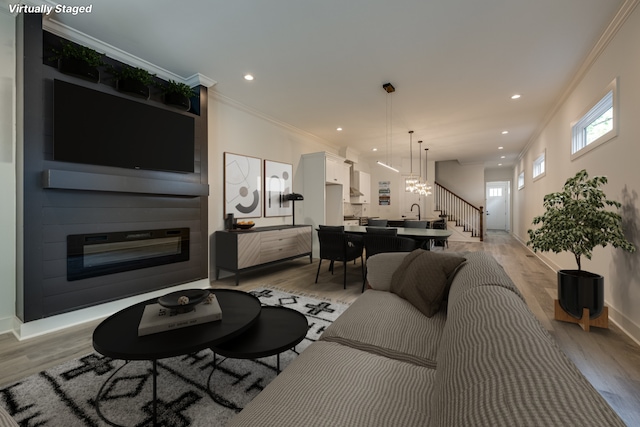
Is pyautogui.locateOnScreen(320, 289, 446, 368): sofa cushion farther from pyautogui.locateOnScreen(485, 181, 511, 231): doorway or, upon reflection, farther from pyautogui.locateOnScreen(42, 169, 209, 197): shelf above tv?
Result: pyautogui.locateOnScreen(485, 181, 511, 231): doorway

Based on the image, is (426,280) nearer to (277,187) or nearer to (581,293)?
(581,293)

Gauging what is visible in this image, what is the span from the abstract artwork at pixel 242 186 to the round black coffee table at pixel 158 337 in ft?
8.89

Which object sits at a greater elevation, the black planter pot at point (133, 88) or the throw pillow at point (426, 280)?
the black planter pot at point (133, 88)

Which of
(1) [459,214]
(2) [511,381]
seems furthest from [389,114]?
(1) [459,214]

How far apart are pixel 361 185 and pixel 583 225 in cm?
569

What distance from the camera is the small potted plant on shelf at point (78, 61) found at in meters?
2.46

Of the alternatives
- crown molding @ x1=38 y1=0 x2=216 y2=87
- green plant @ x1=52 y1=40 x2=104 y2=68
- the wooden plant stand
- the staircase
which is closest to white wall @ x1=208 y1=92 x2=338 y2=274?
crown molding @ x1=38 y1=0 x2=216 y2=87

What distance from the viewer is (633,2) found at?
219 cm

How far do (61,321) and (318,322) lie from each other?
244cm

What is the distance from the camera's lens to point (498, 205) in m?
11.5

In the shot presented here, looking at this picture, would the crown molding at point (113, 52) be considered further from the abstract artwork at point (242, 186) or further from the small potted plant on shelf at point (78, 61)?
the abstract artwork at point (242, 186)

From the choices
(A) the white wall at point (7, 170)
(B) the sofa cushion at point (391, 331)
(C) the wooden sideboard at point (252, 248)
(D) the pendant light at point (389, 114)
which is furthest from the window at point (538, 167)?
(A) the white wall at point (7, 170)

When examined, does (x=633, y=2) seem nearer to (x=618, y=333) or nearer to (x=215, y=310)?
(x=618, y=333)

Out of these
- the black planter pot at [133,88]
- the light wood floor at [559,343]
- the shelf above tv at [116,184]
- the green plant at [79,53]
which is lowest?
the light wood floor at [559,343]
